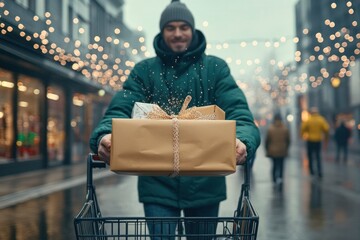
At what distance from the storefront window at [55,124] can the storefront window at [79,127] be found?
4.33 ft

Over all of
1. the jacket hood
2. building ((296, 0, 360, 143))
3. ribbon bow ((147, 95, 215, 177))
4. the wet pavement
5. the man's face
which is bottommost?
the wet pavement

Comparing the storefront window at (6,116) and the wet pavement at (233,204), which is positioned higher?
the storefront window at (6,116)

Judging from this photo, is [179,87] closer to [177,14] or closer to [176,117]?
[177,14]

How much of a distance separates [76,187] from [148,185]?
1045 cm

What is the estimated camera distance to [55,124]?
21297 mm

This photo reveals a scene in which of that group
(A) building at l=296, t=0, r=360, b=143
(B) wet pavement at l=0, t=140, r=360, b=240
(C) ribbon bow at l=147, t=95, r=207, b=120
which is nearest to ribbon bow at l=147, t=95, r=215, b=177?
(C) ribbon bow at l=147, t=95, r=207, b=120

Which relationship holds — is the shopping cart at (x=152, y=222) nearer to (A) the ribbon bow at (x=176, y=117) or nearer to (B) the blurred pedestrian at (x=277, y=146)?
(A) the ribbon bow at (x=176, y=117)

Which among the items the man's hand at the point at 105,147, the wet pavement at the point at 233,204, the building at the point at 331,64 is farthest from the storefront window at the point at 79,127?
the man's hand at the point at 105,147

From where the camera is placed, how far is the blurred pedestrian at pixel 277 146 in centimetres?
1391

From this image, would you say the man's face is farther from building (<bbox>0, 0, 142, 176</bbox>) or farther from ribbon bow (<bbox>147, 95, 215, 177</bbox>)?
building (<bbox>0, 0, 142, 176</bbox>)

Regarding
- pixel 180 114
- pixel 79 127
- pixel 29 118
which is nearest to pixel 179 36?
Answer: pixel 180 114

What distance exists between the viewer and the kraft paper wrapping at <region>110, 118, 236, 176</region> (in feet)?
7.34

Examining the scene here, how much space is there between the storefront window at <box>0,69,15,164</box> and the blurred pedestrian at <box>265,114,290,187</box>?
7263mm

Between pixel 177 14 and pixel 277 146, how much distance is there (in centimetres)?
1114
